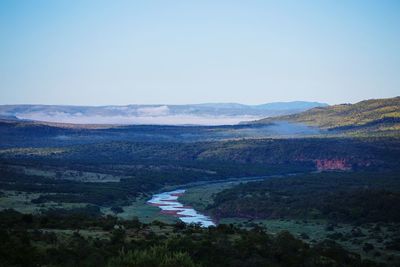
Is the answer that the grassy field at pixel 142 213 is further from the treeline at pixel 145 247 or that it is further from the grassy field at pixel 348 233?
the treeline at pixel 145 247

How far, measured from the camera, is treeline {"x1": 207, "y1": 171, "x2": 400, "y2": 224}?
7069cm

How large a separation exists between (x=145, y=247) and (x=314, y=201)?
47.6 meters

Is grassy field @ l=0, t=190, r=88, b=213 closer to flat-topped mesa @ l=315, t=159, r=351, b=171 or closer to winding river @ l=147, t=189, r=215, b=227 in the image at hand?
winding river @ l=147, t=189, r=215, b=227

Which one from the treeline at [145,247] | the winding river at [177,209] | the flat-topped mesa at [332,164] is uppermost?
the treeline at [145,247]

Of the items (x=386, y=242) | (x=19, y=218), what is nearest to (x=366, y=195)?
(x=386, y=242)

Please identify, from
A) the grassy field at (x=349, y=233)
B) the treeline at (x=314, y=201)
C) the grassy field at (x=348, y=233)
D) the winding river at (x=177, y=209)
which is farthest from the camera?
the winding river at (x=177, y=209)

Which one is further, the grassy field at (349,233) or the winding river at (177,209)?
the winding river at (177,209)

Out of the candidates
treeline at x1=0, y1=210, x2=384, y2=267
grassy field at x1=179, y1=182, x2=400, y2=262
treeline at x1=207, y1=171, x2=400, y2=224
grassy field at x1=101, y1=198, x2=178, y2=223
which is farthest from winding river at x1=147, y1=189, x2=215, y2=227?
treeline at x1=0, y1=210, x2=384, y2=267

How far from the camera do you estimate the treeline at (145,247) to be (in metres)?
31.1

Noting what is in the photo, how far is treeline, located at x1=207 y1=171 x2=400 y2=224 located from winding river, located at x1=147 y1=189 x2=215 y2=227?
3.32 meters

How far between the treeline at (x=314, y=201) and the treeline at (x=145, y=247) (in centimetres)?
2646

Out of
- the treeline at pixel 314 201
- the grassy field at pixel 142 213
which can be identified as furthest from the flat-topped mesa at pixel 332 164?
the grassy field at pixel 142 213

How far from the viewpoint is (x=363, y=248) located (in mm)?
50719

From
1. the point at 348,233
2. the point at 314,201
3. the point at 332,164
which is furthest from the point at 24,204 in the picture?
the point at 332,164
